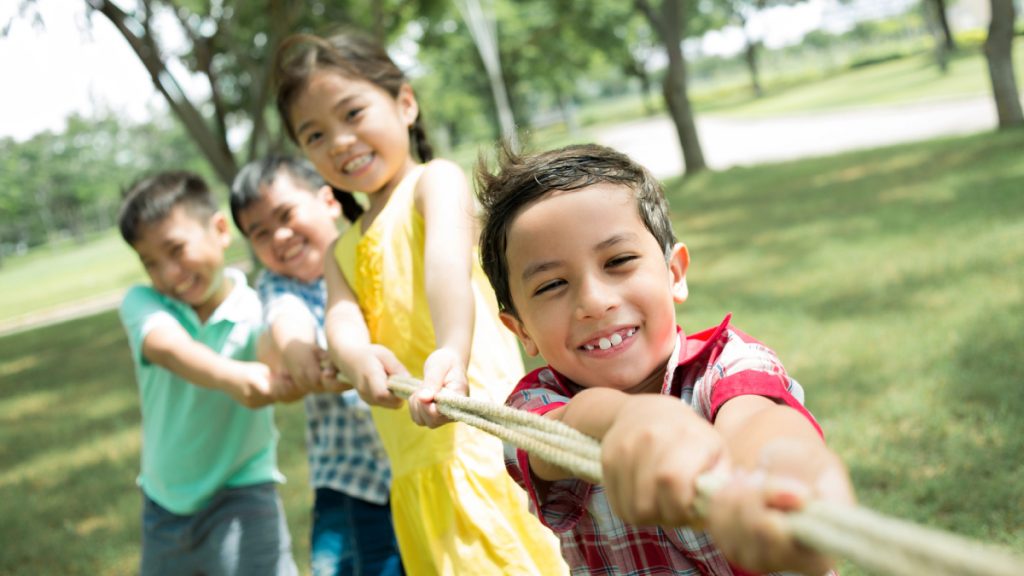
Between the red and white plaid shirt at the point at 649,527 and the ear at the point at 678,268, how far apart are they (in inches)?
3.5

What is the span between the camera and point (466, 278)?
1948 millimetres

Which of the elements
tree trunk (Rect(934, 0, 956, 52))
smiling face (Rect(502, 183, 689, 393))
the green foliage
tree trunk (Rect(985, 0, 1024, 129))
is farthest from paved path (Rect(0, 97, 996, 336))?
the green foliage

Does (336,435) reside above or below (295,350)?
below

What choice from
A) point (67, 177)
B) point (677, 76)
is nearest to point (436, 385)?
point (677, 76)

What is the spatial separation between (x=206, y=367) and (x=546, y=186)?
4.75 feet

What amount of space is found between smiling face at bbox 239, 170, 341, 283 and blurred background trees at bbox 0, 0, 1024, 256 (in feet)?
1.51

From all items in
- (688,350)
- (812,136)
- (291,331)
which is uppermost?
(688,350)

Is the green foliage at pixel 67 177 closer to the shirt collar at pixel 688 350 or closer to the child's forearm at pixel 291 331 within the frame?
the child's forearm at pixel 291 331

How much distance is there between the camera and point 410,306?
2135 millimetres

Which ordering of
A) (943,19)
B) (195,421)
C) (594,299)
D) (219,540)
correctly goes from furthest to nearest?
(943,19) → (195,421) → (219,540) → (594,299)

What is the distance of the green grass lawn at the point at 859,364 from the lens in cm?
348

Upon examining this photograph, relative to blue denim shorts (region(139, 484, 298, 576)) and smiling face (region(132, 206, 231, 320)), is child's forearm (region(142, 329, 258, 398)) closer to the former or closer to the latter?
smiling face (region(132, 206, 231, 320))

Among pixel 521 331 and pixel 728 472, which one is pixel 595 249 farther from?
pixel 728 472

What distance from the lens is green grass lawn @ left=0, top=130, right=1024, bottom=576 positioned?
3482 millimetres
